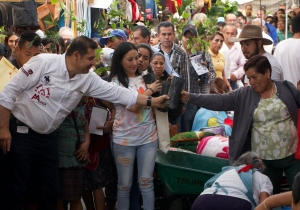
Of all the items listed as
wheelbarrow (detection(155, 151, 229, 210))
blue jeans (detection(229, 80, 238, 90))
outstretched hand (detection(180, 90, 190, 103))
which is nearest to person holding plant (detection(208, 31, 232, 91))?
blue jeans (detection(229, 80, 238, 90))

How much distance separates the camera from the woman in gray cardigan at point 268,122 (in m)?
8.23

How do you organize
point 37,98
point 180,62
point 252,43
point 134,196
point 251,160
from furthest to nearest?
point 180,62 → point 252,43 → point 134,196 → point 251,160 → point 37,98

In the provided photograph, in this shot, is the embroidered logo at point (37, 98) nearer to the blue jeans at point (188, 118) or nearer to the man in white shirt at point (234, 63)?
the blue jeans at point (188, 118)

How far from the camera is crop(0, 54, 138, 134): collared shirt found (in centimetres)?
767

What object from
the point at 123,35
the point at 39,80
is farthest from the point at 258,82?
the point at 123,35

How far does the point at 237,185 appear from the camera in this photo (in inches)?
288

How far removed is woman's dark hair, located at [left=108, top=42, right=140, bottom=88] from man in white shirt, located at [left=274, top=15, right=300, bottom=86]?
2293mm

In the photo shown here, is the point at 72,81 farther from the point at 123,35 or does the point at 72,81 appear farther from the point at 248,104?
the point at 123,35

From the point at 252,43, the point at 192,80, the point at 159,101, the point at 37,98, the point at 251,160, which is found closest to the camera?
the point at 37,98

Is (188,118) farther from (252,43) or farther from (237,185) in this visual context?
(237,185)

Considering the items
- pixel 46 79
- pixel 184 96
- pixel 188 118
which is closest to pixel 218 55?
pixel 188 118

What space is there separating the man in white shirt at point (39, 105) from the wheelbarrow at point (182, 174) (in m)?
1.47

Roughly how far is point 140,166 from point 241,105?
1299 mm

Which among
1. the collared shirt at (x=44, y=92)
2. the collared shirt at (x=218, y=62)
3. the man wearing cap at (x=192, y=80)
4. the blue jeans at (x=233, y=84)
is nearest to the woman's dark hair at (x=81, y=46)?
the collared shirt at (x=44, y=92)
